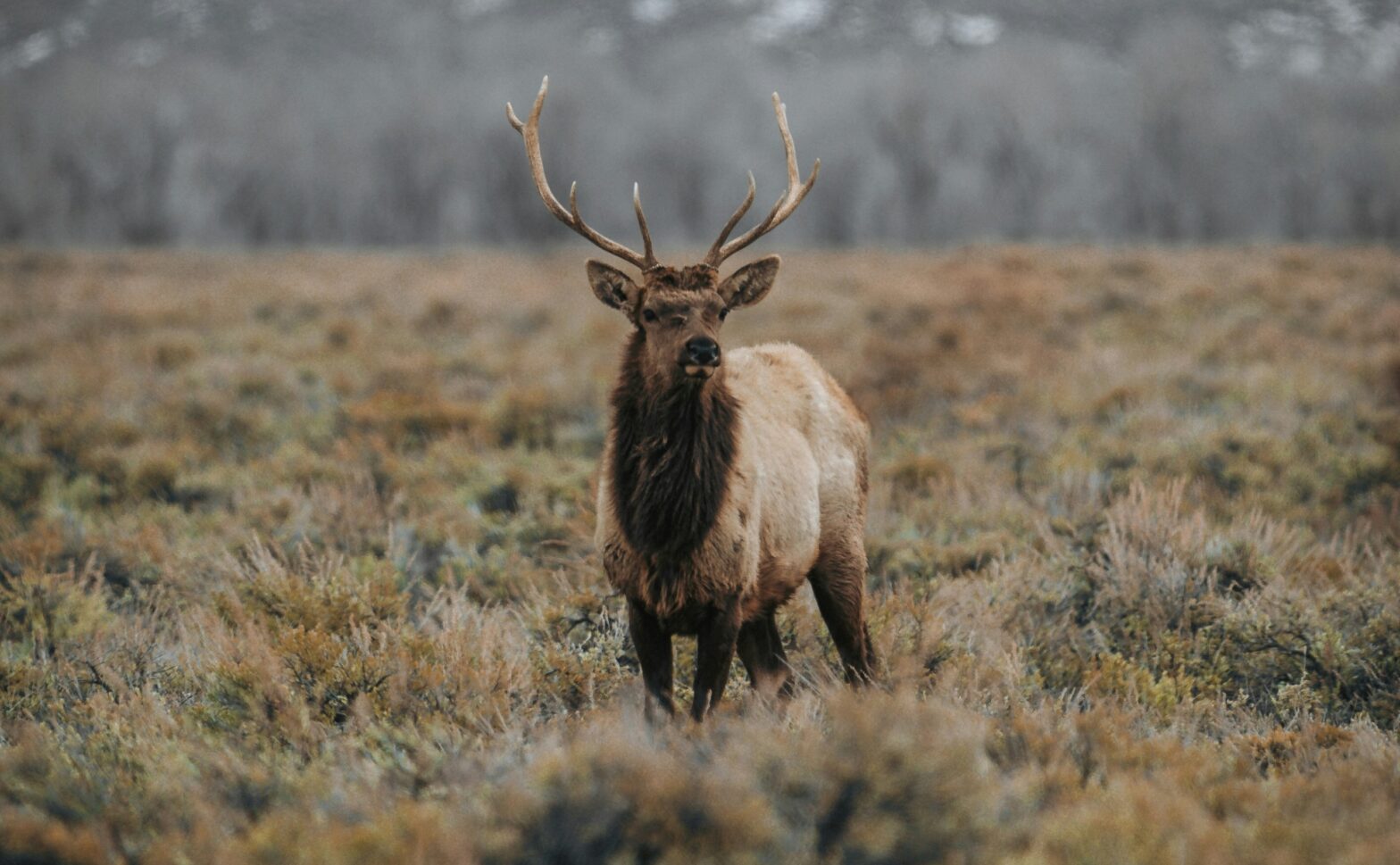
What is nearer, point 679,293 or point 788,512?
point 679,293

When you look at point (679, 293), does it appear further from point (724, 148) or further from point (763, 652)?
point (724, 148)

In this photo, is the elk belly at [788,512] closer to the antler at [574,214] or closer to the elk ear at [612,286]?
the elk ear at [612,286]

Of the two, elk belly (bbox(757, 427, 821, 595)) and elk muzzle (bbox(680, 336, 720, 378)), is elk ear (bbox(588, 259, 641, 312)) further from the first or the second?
elk belly (bbox(757, 427, 821, 595))

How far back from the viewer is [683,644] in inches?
206

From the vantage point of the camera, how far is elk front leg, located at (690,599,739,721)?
3992 millimetres

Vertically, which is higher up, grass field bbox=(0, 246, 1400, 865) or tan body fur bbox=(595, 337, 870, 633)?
tan body fur bbox=(595, 337, 870, 633)

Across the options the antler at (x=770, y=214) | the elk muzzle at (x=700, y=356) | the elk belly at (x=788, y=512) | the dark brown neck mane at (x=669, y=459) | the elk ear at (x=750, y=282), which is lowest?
the elk belly at (x=788, y=512)

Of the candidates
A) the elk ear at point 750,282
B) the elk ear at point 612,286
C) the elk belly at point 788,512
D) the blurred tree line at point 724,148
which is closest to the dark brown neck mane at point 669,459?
the elk ear at point 612,286

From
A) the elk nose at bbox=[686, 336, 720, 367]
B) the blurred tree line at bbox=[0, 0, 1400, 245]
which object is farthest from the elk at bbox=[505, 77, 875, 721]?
the blurred tree line at bbox=[0, 0, 1400, 245]

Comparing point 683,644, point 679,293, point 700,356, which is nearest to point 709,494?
point 700,356

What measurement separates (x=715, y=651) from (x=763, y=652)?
3.04ft

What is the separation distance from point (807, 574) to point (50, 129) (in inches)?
2083

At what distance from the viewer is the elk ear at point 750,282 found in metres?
4.50

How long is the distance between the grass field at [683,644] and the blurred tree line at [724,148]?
29.2 metres
